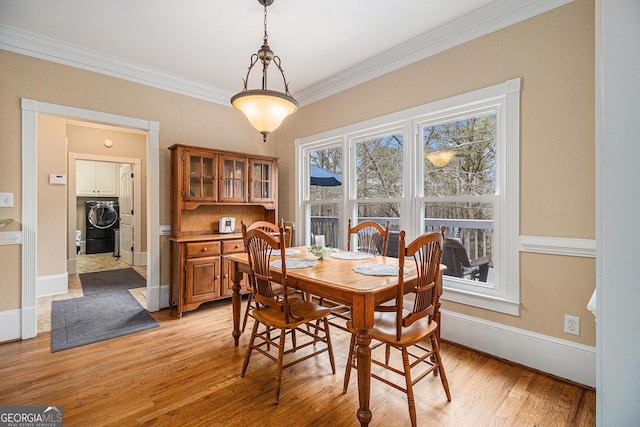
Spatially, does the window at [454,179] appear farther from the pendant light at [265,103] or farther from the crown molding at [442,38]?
the pendant light at [265,103]

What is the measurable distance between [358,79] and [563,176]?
2246mm

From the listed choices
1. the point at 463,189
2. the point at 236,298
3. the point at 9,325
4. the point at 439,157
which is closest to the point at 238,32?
the point at 439,157

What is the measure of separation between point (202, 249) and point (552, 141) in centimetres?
337

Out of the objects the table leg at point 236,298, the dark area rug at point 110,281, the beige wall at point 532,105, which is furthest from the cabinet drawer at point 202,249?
the dark area rug at point 110,281

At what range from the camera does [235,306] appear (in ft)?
8.57

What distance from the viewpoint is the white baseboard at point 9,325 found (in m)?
2.66

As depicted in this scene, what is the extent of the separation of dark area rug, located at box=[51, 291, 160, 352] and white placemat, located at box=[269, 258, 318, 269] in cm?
176

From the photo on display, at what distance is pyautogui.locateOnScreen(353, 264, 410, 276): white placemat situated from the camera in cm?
191

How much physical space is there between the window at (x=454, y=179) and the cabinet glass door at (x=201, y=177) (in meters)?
1.52

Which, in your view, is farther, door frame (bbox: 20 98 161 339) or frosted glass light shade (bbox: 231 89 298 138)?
door frame (bbox: 20 98 161 339)

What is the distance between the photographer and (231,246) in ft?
11.7

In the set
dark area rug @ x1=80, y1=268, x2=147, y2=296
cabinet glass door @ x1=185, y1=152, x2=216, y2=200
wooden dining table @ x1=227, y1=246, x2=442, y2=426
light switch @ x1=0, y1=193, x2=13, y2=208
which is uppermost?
cabinet glass door @ x1=185, y1=152, x2=216, y2=200

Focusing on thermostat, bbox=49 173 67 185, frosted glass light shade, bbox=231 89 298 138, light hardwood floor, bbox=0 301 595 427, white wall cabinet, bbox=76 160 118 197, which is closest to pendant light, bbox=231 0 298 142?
frosted glass light shade, bbox=231 89 298 138

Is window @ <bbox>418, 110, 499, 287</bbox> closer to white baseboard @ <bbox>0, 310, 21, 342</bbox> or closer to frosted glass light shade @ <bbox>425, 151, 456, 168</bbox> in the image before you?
frosted glass light shade @ <bbox>425, 151, 456, 168</bbox>
